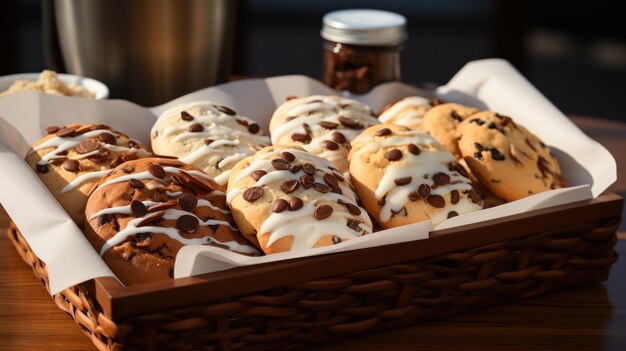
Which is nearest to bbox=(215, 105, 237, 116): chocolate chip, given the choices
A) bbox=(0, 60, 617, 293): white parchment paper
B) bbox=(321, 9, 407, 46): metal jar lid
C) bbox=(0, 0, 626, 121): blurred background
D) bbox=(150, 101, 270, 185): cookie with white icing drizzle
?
bbox=(150, 101, 270, 185): cookie with white icing drizzle

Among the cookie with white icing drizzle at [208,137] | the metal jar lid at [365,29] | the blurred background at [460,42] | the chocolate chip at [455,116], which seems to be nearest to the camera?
A: the cookie with white icing drizzle at [208,137]

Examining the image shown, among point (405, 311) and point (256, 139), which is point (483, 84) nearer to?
point (256, 139)

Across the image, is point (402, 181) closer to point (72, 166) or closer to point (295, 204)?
point (295, 204)

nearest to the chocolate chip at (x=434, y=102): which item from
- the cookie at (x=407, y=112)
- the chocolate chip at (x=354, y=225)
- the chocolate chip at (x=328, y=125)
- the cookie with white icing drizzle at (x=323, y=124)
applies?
the cookie at (x=407, y=112)

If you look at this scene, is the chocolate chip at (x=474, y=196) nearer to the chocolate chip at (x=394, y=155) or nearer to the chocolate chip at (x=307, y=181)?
the chocolate chip at (x=394, y=155)

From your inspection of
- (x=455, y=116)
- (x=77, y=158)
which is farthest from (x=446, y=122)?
(x=77, y=158)
